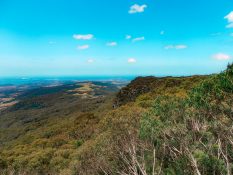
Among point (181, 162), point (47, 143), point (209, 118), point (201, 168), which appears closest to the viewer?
point (201, 168)

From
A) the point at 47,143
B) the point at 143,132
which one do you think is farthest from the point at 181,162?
the point at 47,143

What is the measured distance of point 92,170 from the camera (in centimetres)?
3400

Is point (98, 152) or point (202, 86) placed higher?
point (202, 86)

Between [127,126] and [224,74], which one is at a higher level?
[224,74]

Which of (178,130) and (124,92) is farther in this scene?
(124,92)

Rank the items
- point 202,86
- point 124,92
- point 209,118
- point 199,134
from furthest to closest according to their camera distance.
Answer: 1. point 124,92
2. point 202,86
3. point 209,118
4. point 199,134

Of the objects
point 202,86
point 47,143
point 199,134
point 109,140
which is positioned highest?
point 202,86

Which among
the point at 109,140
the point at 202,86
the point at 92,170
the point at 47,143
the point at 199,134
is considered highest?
the point at 202,86

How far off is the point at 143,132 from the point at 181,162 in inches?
Result: 332

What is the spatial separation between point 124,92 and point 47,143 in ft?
178

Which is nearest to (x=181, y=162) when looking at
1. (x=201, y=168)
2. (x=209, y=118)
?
(x=201, y=168)

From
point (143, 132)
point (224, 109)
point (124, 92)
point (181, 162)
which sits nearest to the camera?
point (181, 162)

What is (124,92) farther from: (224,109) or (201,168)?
(201,168)

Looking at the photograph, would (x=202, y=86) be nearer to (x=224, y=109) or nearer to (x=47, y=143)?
(x=224, y=109)
